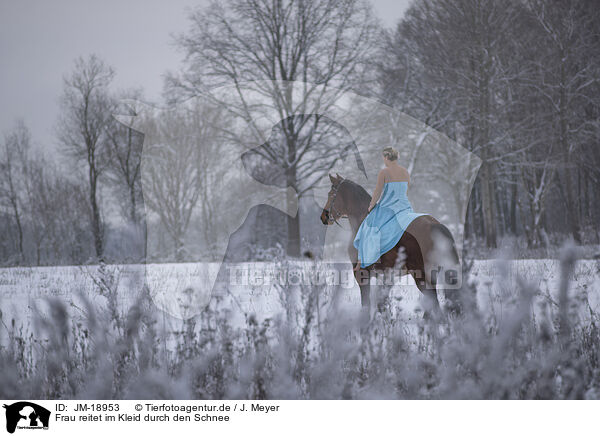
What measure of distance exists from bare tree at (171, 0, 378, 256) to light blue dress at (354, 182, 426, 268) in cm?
147

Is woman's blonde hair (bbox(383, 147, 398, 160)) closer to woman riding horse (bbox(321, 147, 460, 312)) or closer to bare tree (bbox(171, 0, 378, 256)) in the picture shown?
woman riding horse (bbox(321, 147, 460, 312))

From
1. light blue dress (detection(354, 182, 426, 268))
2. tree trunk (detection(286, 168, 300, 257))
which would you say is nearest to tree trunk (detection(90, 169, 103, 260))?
tree trunk (detection(286, 168, 300, 257))

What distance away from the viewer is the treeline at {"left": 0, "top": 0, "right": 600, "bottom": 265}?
14.2 ft

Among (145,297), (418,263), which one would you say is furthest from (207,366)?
(418,263)

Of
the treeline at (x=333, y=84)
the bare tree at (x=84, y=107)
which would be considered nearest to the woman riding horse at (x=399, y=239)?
the treeline at (x=333, y=84)

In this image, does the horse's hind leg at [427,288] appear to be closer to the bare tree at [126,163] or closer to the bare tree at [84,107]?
the bare tree at [84,107]

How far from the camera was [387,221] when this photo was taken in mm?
3156

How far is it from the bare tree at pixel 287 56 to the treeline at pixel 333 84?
2cm

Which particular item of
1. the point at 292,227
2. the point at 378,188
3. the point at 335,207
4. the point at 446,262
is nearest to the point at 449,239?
the point at 446,262

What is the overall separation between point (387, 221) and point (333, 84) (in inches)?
94.3

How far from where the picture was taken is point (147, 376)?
2418mm

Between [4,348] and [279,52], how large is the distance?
3.96m
